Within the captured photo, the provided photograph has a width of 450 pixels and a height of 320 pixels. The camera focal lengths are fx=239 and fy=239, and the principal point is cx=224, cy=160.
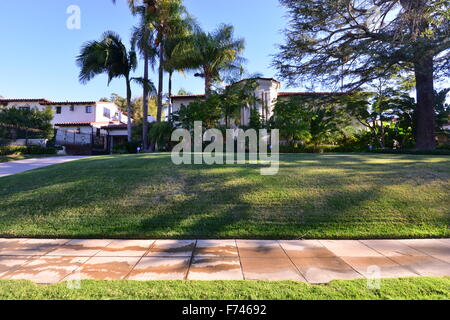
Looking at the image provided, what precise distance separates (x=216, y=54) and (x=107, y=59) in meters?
8.25

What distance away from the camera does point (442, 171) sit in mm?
7359

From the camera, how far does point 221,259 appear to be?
3430 millimetres

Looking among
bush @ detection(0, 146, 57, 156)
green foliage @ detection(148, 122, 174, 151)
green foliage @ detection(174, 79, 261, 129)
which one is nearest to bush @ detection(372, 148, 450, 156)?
green foliage @ detection(174, 79, 261, 129)

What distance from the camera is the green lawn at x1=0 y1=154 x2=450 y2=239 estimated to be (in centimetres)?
462

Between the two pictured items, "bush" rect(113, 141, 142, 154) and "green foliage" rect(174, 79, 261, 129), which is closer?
"green foliage" rect(174, 79, 261, 129)

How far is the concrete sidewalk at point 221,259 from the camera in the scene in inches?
116

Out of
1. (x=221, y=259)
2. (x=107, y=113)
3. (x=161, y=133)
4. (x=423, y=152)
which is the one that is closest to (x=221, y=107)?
(x=161, y=133)

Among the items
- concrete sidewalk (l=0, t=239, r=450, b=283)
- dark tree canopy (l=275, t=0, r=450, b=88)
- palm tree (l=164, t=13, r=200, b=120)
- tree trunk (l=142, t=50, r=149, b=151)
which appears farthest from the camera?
tree trunk (l=142, t=50, r=149, b=151)

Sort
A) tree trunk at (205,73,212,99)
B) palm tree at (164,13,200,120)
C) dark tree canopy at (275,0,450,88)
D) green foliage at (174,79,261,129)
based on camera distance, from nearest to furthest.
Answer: dark tree canopy at (275,0,450,88) < green foliage at (174,79,261,129) < tree trunk at (205,73,212,99) < palm tree at (164,13,200,120)

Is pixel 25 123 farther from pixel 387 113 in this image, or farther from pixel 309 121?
pixel 387 113

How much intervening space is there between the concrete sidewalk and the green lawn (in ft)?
1.22

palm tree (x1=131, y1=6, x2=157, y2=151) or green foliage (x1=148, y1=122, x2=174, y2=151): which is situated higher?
palm tree (x1=131, y1=6, x2=157, y2=151)

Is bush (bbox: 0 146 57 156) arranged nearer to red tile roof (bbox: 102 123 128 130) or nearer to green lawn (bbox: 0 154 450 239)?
red tile roof (bbox: 102 123 128 130)
